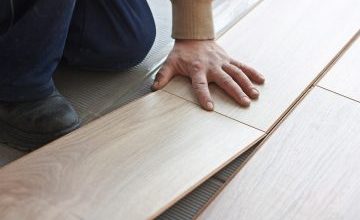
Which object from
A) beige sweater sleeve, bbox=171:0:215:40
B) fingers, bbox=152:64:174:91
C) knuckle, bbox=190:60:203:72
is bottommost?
fingers, bbox=152:64:174:91

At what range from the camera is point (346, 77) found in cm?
170

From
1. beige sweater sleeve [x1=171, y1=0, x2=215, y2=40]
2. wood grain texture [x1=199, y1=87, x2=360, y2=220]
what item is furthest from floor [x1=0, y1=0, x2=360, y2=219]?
beige sweater sleeve [x1=171, y1=0, x2=215, y2=40]

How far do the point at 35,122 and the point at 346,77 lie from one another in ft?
3.57

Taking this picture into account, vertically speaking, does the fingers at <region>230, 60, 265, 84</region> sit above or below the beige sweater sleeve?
below

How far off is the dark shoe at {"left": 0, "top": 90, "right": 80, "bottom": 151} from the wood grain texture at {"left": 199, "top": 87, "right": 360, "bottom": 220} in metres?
0.56

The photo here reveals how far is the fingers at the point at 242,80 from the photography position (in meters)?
1.58

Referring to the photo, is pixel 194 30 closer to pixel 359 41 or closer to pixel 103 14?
pixel 103 14

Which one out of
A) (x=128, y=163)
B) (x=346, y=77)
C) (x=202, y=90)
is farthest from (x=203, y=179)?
(x=346, y=77)

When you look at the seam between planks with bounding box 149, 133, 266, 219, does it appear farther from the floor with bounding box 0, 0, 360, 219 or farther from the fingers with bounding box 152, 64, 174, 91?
the fingers with bounding box 152, 64, 174, 91

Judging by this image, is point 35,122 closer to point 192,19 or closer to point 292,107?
point 192,19

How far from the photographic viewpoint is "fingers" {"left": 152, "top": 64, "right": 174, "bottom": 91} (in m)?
1.64

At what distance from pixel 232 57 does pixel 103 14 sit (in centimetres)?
50

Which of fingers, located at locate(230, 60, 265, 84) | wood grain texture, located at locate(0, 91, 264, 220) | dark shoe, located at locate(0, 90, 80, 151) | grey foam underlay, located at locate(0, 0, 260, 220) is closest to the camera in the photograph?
wood grain texture, located at locate(0, 91, 264, 220)

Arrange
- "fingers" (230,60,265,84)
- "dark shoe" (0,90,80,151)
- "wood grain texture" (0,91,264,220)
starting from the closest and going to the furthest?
"wood grain texture" (0,91,264,220) → "dark shoe" (0,90,80,151) → "fingers" (230,60,265,84)
